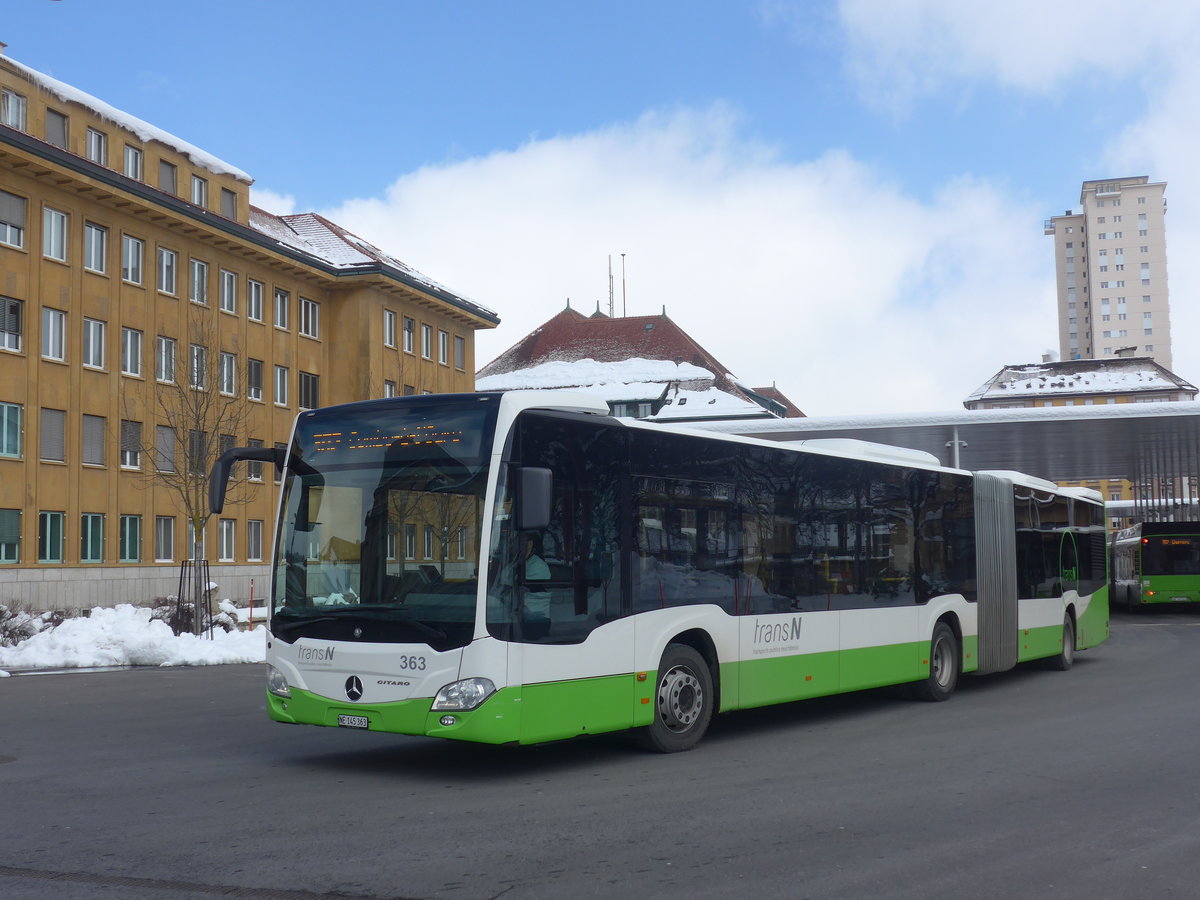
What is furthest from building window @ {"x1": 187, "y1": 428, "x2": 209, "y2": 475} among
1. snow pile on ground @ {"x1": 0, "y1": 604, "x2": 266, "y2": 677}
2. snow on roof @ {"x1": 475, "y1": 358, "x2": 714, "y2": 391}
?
snow on roof @ {"x1": 475, "y1": 358, "x2": 714, "y2": 391}

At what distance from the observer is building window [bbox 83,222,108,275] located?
38.1 m

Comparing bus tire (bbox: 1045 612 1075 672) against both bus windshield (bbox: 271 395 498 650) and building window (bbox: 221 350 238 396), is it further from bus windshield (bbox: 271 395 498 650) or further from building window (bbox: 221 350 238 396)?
building window (bbox: 221 350 238 396)

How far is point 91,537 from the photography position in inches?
1480

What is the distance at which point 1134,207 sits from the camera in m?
145

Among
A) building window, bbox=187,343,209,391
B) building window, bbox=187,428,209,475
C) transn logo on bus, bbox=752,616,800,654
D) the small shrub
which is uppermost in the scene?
building window, bbox=187,343,209,391

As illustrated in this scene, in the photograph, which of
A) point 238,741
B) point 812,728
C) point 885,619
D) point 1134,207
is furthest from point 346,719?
point 1134,207

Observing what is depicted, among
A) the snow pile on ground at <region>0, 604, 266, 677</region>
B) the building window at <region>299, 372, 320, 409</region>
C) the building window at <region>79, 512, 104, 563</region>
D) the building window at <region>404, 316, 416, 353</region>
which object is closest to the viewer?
the snow pile on ground at <region>0, 604, 266, 677</region>

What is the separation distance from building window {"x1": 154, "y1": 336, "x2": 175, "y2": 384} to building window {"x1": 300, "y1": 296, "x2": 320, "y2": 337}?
8.60 meters

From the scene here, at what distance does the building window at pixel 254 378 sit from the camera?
45.1 metres

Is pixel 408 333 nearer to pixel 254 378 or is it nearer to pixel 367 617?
Result: pixel 254 378

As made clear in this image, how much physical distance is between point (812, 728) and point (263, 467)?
35.5 meters

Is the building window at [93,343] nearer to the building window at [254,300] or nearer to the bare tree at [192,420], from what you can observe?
the bare tree at [192,420]

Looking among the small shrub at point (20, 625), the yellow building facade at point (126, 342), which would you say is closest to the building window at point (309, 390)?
the yellow building facade at point (126, 342)

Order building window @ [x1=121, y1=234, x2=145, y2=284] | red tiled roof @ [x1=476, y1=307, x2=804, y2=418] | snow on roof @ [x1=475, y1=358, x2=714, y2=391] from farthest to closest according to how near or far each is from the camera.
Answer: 1. red tiled roof @ [x1=476, y1=307, x2=804, y2=418]
2. snow on roof @ [x1=475, y1=358, x2=714, y2=391]
3. building window @ [x1=121, y1=234, x2=145, y2=284]
